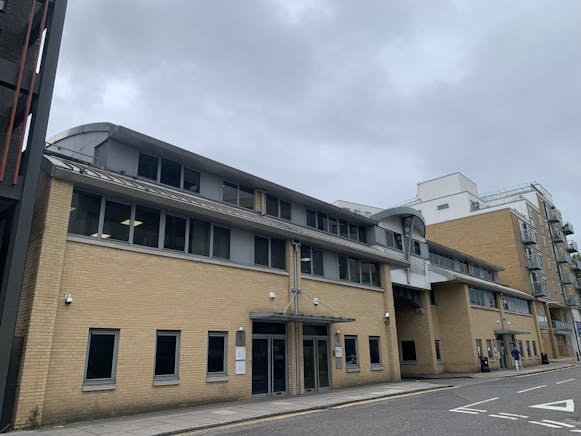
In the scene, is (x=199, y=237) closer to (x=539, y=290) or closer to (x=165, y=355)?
(x=165, y=355)

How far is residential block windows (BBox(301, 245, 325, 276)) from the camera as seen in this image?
18781mm

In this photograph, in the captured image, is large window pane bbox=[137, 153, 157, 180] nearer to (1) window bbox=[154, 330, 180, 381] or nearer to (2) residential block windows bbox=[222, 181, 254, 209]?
(2) residential block windows bbox=[222, 181, 254, 209]

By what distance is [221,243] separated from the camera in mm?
15508

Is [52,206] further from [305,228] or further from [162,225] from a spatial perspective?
[305,228]

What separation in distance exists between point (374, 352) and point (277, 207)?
836 cm

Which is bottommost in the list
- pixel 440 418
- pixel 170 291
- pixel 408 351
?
pixel 440 418

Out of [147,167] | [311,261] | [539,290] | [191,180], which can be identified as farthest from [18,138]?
[539,290]

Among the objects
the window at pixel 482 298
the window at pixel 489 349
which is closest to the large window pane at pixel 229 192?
the window at pixel 482 298

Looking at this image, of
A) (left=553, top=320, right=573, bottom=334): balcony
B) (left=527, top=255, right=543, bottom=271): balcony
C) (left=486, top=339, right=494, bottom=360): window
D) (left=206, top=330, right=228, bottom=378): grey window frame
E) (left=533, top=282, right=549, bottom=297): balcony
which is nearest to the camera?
(left=206, top=330, right=228, bottom=378): grey window frame

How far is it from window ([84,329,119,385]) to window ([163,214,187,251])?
10.2 feet

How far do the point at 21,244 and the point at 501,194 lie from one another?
57422mm

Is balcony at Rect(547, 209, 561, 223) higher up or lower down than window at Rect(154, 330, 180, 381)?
higher up

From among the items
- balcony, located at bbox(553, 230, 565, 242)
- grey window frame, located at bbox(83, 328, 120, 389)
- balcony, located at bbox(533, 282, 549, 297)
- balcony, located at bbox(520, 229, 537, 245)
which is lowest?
grey window frame, located at bbox(83, 328, 120, 389)

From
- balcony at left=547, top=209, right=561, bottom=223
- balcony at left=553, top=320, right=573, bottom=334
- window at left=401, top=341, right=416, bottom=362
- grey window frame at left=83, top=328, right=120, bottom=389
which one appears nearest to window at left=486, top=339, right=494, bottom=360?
window at left=401, top=341, right=416, bottom=362
